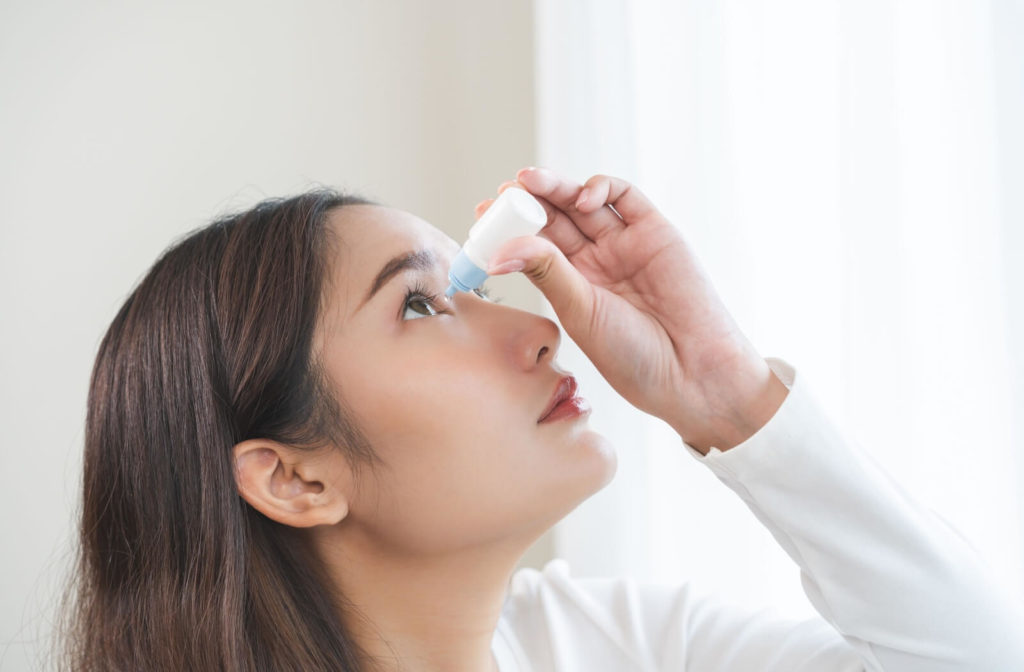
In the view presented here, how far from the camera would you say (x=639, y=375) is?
36.5 inches

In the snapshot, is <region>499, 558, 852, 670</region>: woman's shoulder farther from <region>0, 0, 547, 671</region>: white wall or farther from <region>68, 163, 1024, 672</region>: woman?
<region>0, 0, 547, 671</region>: white wall

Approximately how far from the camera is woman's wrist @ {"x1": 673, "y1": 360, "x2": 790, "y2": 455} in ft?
2.95

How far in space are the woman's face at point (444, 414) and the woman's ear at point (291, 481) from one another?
Answer: 25mm

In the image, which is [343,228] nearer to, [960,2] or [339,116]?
[960,2]

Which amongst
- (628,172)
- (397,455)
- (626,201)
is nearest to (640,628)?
(397,455)

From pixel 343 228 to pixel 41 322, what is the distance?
0.93 meters

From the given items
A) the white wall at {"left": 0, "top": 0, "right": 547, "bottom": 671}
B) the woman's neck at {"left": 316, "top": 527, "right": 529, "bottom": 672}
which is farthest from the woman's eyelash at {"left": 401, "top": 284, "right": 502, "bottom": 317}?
the white wall at {"left": 0, "top": 0, "right": 547, "bottom": 671}

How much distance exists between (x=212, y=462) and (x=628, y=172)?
81cm

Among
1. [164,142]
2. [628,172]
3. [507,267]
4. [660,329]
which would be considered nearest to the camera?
[507,267]

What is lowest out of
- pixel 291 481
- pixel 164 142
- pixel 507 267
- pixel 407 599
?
pixel 407 599

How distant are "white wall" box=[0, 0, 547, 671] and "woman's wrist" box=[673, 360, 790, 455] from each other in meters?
0.90

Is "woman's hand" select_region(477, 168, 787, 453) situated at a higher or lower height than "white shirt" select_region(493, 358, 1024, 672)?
higher

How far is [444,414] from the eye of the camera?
0.88 m

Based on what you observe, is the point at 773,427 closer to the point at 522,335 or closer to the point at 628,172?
the point at 522,335
